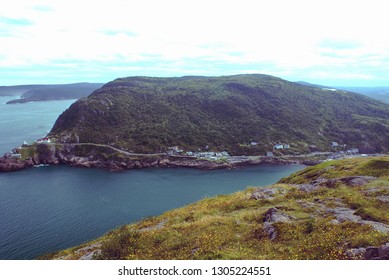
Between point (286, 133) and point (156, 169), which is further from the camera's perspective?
point (286, 133)

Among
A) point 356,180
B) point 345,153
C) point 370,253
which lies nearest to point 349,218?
point 370,253

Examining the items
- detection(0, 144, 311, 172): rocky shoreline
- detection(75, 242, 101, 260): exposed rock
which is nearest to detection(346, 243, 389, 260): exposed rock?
detection(75, 242, 101, 260): exposed rock

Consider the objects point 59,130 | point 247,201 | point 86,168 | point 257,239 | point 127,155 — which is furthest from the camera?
point 59,130

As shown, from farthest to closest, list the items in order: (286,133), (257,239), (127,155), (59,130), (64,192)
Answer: (286,133) < (59,130) < (127,155) < (64,192) < (257,239)

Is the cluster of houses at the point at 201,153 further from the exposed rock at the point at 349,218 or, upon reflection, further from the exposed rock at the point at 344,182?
the exposed rock at the point at 349,218

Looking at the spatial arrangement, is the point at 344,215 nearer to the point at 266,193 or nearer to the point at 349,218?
the point at 349,218

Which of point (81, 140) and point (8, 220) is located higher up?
point (81, 140)

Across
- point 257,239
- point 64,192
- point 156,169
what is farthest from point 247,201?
point 156,169

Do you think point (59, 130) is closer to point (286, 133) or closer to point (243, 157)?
point (243, 157)
